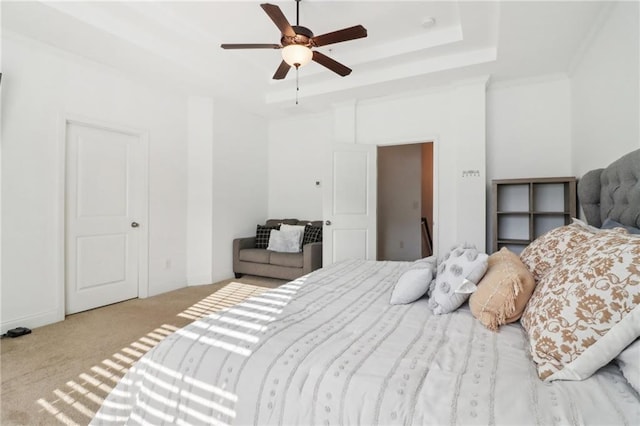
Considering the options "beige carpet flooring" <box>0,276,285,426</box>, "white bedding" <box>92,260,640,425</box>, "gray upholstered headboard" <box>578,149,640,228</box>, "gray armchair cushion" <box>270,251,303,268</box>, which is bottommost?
"beige carpet flooring" <box>0,276,285,426</box>

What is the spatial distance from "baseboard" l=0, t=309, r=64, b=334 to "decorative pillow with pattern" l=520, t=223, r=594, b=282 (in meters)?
3.93

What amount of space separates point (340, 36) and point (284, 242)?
9.65 feet

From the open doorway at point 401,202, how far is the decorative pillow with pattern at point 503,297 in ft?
15.2

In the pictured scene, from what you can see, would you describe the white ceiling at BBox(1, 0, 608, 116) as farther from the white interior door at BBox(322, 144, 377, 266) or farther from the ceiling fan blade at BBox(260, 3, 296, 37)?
the white interior door at BBox(322, 144, 377, 266)

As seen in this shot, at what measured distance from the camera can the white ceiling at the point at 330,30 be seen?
2648mm

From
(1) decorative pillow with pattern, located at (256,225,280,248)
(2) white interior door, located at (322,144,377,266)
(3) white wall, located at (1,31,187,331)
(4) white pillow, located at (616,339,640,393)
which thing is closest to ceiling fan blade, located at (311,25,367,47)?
(2) white interior door, located at (322,144,377,266)

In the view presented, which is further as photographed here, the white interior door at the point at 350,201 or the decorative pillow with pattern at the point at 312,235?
the decorative pillow with pattern at the point at 312,235

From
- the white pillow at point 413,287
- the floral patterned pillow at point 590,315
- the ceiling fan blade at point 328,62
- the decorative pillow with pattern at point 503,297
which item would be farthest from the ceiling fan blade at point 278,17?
the floral patterned pillow at point 590,315

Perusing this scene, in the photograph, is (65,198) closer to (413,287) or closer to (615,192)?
(413,287)

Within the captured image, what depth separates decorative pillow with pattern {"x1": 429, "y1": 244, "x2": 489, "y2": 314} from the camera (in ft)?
4.71

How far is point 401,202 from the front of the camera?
240 inches

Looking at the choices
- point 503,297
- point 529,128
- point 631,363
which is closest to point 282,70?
point 503,297

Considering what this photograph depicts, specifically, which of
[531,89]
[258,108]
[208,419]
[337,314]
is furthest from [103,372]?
[531,89]

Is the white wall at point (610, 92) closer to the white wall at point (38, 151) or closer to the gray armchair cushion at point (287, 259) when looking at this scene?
the gray armchair cushion at point (287, 259)
